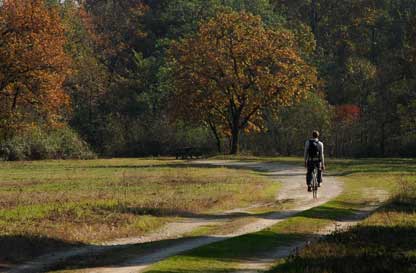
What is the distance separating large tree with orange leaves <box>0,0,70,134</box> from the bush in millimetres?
8060

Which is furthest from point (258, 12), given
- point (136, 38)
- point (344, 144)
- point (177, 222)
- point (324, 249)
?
point (324, 249)

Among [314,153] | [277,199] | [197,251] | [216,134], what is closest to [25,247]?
[197,251]

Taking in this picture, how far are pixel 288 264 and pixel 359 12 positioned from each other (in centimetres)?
9856

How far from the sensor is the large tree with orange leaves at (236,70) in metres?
73.5

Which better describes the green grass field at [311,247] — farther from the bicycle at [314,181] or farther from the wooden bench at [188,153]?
the wooden bench at [188,153]

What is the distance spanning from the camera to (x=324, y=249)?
1727cm

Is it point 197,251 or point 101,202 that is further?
point 101,202

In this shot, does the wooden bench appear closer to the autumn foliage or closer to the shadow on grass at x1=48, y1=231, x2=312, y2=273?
the autumn foliage

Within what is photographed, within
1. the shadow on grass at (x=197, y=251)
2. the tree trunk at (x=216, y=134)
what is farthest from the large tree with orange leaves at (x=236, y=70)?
the shadow on grass at (x=197, y=251)

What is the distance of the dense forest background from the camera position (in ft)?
211

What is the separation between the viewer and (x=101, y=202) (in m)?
29.0

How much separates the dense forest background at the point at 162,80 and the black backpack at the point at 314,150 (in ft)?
115

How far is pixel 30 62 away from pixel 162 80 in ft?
101

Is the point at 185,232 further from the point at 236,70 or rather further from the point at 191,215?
the point at 236,70
